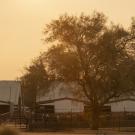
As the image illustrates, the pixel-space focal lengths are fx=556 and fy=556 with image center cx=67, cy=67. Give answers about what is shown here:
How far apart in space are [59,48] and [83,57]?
2650 millimetres

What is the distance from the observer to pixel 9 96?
84.3 meters

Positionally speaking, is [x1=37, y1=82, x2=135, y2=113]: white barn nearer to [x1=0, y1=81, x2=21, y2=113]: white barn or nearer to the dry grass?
[x1=0, y1=81, x2=21, y2=113]: white barn

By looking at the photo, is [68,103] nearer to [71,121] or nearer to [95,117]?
[71,121]

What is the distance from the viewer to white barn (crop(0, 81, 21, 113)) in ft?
268

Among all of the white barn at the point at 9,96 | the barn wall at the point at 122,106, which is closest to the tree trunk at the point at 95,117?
the barn wall at the point at 122,106

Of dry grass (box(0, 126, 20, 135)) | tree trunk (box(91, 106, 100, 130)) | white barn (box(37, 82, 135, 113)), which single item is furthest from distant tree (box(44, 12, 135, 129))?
dry grass (box(0, 126, 20, 135))

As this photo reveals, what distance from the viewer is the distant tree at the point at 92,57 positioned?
54.6m

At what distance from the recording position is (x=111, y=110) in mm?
77938

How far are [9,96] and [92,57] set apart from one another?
103 feet

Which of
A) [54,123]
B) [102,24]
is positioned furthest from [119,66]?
[54,123]

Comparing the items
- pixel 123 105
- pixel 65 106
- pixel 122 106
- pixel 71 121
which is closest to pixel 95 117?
pixel 71 121

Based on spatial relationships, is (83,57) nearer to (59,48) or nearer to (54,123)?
(59,48)

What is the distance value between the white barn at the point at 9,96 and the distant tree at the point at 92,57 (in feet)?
80.9

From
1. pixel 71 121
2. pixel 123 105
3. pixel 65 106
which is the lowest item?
pixel 71 121
